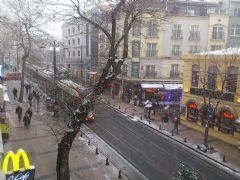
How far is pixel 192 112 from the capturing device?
28719 millimetres

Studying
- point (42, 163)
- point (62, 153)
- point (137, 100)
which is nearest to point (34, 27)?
point (137, 100)

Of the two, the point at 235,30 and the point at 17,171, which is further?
the point at 235,30

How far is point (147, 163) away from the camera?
61.8 ft

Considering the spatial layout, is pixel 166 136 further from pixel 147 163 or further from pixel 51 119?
pixel 51 119

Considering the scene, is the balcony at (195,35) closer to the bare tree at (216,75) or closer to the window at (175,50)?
the window at (175,50)

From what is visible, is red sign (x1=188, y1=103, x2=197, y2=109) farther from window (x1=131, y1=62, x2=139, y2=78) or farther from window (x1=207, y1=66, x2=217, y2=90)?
window (x1=131, y1=62, x2=139, y2=78)

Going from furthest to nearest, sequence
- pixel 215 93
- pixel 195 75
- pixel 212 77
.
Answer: pixel 195 75 → pixel 212 77 → pixel 215 93

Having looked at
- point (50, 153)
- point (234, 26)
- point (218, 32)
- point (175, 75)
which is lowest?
point (50, 153)

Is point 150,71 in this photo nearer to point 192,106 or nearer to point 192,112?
point 192,106

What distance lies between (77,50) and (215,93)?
43502 millimetres

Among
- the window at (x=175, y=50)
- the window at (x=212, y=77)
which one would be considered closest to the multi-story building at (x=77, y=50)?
the window at (x=175, y=50)

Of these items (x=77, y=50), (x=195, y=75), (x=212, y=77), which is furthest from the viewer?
(x=77, y=50)

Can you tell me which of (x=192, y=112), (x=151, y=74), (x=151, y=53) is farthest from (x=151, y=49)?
(x=192, y=112)

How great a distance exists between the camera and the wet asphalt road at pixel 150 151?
17859 mm
